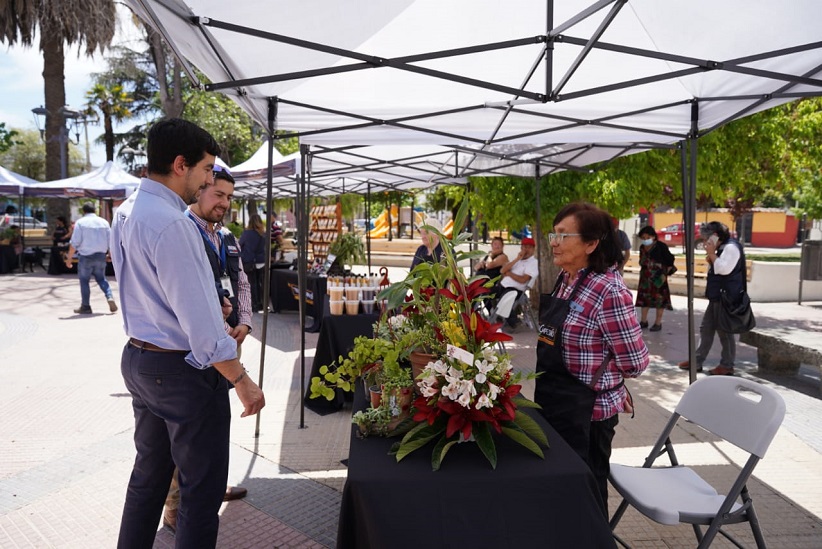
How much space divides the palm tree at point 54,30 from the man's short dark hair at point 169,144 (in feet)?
64.4

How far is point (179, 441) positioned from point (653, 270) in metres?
7.86

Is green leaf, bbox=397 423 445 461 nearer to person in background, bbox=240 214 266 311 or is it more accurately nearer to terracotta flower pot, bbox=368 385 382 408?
terracotta flower pot, bbox=368 385 382 408

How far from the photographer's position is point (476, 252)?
2.31m

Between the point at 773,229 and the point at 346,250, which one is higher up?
the point at 773,229

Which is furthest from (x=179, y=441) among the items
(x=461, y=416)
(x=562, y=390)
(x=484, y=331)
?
(x=562, y=390)

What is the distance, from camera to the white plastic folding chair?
223 cm

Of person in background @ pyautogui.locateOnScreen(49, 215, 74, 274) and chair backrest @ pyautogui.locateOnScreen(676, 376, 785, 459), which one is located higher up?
person in background @ pyautogui.locateOnScreen(49, 215, 74, 274)

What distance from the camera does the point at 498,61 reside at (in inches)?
141

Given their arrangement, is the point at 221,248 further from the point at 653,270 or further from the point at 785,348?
the point at 653,270

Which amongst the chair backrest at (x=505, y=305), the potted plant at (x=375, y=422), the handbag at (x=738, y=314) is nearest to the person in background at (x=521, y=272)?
the chair backrest at (x=505, y=305)

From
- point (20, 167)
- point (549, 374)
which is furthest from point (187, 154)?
point (20, 167)

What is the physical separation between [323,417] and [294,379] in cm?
128

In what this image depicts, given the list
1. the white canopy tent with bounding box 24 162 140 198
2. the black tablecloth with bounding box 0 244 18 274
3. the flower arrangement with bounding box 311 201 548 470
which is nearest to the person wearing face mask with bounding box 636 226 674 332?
the flower arrangement with bounding box 311 201 548 470

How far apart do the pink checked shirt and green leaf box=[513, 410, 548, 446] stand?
18.6 inches
